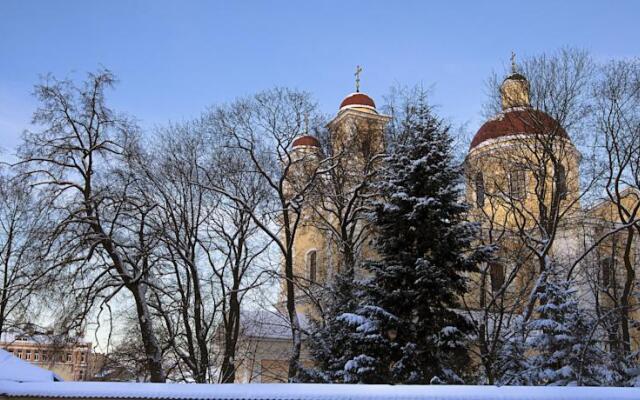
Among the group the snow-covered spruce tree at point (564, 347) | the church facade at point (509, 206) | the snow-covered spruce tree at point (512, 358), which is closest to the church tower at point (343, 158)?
the church facade at point (509, 206)

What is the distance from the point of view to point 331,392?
9.84 meters

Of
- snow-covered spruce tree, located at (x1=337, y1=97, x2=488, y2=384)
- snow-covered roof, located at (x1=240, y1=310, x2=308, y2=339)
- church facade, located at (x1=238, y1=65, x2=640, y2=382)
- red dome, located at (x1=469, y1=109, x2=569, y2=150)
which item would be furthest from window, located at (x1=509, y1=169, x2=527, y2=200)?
snow-covered roof, located at (x1=240, y1=310, x2=308, y2=339)

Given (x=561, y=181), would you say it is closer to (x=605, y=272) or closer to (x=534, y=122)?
(x=534, y=122)

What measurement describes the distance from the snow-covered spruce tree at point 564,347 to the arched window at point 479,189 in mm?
6285

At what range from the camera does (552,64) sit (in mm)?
20672

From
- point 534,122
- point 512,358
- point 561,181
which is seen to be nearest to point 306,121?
point 534,122

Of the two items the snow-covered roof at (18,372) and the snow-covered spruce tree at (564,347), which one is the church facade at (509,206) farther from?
the snow-covered roof at (18,372)

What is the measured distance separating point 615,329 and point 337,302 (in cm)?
925

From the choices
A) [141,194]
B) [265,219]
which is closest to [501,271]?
[265,219]

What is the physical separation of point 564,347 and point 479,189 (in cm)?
796

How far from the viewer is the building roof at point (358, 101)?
102ft

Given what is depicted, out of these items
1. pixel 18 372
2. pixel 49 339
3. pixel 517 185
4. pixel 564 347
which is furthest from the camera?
pixel 517 185

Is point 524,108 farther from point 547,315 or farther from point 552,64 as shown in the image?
point 547,315

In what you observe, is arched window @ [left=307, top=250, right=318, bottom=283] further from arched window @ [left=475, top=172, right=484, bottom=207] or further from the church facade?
arched window @ [left=475, top=172, right=484, bottom=207]
